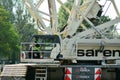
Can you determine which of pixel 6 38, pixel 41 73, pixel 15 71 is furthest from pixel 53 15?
pixel 6 38

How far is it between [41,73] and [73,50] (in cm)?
270

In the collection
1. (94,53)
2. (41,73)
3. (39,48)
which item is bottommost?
(41,73)

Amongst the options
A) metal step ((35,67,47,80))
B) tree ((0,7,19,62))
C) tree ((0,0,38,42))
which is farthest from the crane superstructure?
tree ((0,0,38,42))

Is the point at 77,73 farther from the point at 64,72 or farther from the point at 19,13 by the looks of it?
the point at 19,13

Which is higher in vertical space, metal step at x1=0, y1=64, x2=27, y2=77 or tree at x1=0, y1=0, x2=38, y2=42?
tree at x1=0, y1=0, x2=38, y2=42

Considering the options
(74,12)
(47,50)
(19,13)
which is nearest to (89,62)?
(47,50)

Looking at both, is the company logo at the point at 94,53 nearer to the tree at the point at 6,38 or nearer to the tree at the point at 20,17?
the tree at the point at 6,38

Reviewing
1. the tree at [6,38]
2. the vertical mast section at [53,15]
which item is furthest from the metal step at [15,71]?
the tree at [6,38]

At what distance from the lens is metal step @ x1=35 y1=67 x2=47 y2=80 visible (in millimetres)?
20016

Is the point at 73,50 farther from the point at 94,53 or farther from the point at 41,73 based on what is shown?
the point at 41,73

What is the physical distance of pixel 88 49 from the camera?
22406 millimetres

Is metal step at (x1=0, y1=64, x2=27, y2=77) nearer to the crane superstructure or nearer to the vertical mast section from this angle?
the crane superstructure

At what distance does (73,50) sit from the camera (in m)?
22.2

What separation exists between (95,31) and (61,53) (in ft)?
11.0
